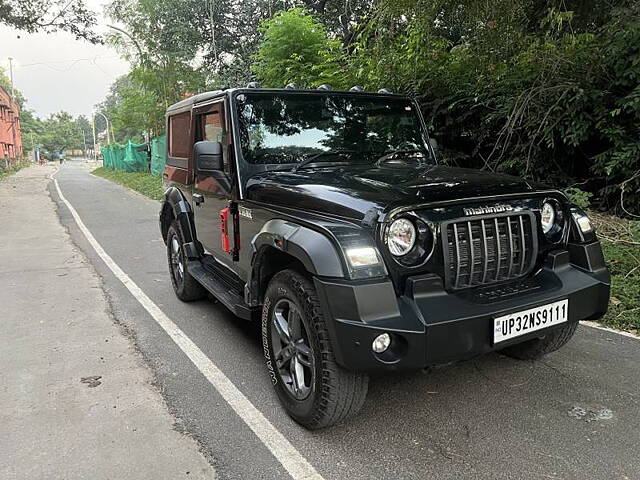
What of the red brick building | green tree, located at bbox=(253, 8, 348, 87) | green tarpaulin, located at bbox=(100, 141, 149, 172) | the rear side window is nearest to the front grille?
the rear side window

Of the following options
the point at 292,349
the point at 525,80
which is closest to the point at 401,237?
the point at 292,349

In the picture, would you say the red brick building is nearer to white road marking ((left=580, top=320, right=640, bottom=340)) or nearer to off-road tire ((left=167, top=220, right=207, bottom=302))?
off-road tire ((left=167, top=220, right=207, bottom=302))

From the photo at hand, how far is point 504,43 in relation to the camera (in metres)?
7.23

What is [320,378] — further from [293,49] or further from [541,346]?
[293,49]

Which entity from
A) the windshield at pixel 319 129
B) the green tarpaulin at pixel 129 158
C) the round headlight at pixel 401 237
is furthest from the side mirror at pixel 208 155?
the green tarpaulin at pixel 129 158

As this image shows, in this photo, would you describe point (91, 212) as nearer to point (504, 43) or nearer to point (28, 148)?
point (504, 43)

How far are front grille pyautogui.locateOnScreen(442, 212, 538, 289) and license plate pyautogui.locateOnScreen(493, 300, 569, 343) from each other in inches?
10.0

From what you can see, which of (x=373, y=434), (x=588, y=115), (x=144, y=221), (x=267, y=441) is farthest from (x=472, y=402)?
(x=144, y=221)

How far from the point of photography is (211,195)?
428 cm

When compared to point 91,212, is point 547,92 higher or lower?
higher

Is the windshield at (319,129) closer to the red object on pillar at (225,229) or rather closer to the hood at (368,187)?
the hood at (368,187)

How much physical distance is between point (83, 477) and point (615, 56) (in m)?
7.03

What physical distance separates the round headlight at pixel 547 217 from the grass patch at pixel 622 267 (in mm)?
1837

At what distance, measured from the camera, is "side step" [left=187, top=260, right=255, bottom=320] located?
3.57 m
